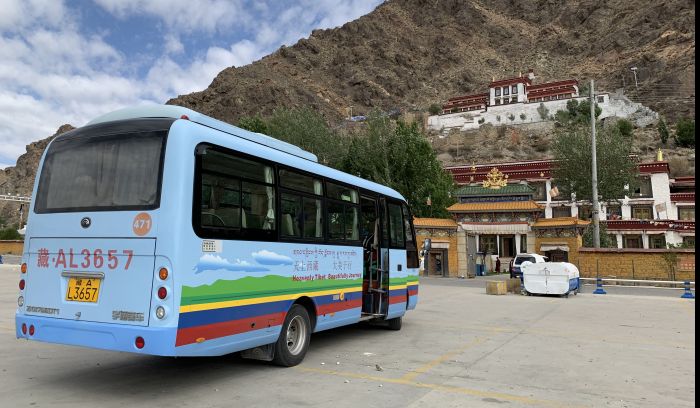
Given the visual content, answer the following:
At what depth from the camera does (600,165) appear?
40.1 metres

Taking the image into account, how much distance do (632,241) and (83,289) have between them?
2101 inches

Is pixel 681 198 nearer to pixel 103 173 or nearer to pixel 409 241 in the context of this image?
pixel 409 241

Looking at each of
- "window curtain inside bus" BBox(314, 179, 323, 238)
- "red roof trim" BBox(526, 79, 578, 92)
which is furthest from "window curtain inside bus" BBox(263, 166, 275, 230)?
"red roof trim" BBox(526, 79, 578, 92)

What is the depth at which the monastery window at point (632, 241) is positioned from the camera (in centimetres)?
4869

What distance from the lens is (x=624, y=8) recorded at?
17025cm

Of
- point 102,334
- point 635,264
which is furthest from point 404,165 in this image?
point 102,334

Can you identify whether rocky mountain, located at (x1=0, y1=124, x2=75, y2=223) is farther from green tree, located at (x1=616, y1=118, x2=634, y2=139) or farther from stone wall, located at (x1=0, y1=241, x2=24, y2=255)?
green tree, located at (x1=616, y1=118, x2=634, y2=139)

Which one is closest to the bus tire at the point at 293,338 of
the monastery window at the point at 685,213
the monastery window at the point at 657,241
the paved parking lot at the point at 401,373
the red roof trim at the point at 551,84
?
the paved parking lot at the point at 401,373

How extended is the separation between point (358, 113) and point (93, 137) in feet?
514

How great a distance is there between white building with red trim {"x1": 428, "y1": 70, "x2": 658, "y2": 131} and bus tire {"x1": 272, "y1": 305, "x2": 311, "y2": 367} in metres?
95.4

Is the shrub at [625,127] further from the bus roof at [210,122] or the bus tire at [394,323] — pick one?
the bus roof at [210,122]

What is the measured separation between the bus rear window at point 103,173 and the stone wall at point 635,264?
29.0 meters

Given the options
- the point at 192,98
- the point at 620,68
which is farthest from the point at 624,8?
the point at 192,98

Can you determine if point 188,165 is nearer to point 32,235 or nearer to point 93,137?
point 93,137
